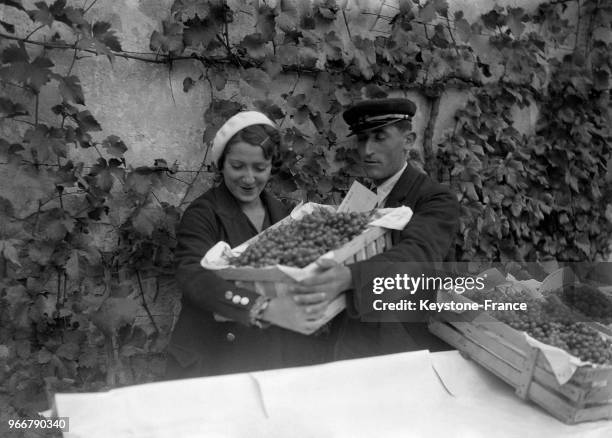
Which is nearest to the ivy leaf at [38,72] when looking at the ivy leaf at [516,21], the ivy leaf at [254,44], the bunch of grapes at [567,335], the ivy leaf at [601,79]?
the ivy leaf at [254,44]

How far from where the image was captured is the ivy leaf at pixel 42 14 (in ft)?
6.92

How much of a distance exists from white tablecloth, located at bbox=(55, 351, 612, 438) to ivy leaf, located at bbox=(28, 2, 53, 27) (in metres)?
1.50

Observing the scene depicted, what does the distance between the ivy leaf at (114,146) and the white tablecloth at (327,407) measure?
131 centimetres

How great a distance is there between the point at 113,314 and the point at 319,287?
131 centimetres

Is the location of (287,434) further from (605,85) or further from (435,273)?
(605,85)

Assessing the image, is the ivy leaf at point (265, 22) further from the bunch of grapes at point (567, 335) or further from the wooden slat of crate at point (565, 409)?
the wooden slat of crate at point (565, 409)

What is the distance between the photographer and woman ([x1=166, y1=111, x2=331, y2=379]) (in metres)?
1.90

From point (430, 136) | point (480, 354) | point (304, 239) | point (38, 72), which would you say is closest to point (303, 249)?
point (304, 239)

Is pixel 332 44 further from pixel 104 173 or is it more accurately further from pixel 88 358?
pixel 88 358

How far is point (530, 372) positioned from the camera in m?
1.57

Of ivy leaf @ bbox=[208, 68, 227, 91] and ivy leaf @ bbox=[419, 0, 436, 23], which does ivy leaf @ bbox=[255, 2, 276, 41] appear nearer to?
ivy leaf @ bbox=[208, 68, 227, 91]

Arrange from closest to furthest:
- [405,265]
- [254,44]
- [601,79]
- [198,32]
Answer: [405,265], [198,32], [254,44], [601,79]

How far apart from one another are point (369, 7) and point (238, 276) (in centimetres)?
217

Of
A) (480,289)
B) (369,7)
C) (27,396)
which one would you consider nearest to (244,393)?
(480,289)
